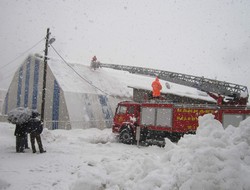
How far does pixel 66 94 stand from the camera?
23297mm

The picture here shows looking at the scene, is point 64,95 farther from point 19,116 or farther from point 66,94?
point 19,116

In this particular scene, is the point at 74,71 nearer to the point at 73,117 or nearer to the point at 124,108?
the point at 73,117

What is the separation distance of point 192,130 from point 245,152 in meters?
10.3

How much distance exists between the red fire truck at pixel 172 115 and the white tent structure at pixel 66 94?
23.0 feet

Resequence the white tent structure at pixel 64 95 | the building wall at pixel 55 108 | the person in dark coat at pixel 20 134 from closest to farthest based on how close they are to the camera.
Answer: the person in dark coat at pixel 20 134
the building wall at pixel 55 108
the white tent structure at pixel 64 95

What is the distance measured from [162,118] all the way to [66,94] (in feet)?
34.9

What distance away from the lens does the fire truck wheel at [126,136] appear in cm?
1664

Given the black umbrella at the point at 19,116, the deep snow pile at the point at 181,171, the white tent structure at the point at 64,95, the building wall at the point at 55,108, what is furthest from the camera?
the white tent structure at the point at 64,95

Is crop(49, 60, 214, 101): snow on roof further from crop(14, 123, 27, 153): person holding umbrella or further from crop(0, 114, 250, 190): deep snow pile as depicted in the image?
crop(0, 114, 250, 190): deep snow pile

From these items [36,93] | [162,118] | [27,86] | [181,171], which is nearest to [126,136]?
[162,118]

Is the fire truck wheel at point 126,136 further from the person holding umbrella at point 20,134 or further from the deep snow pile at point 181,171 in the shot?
the deep snow pile at point 181,171

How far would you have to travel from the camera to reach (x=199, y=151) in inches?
167

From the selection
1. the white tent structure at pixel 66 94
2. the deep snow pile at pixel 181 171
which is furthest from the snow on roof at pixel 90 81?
the deep snow pile at pixel 181 171

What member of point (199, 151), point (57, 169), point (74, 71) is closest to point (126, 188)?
point (199, 151)
